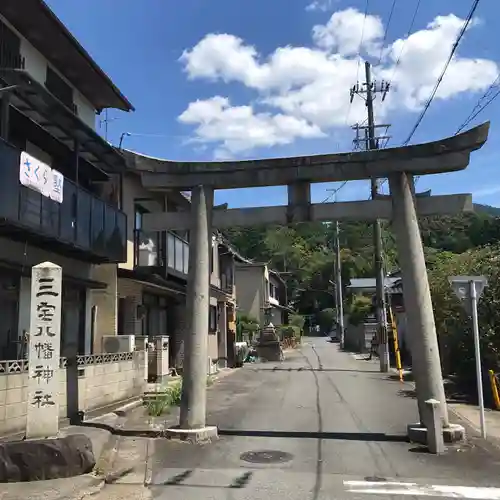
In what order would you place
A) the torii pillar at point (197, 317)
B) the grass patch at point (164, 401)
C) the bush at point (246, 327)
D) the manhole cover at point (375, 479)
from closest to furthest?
the manhole cover at point (375, 479) < the torii pillar at point (197, 317) < the grass patch at point (164, 401) < the bush at point (246, 327)

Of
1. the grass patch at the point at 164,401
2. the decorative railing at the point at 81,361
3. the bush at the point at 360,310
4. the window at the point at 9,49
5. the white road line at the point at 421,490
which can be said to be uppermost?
the window at the point at 9,49

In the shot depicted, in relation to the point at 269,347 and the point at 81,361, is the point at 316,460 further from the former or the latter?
the point at 269,347

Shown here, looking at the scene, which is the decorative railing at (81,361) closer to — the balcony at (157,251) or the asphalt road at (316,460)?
the asphalt road at (316,460)

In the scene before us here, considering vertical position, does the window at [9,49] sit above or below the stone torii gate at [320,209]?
above

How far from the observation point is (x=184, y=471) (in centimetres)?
821

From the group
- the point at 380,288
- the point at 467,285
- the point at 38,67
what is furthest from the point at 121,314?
the point at 380,288

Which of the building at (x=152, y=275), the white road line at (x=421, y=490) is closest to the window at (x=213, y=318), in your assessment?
the building at (x=152, y=275)

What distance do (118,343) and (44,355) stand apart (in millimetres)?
6816

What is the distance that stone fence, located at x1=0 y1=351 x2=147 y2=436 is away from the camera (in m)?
9.49

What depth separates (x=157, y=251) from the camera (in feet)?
63.1

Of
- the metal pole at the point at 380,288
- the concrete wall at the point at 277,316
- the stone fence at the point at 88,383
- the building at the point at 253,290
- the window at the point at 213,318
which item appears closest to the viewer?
the stone fence at the point at 88,383

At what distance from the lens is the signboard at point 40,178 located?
421 inches

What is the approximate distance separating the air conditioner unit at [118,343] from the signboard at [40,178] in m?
4.95

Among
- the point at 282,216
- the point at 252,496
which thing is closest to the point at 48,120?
the point at 282,216
